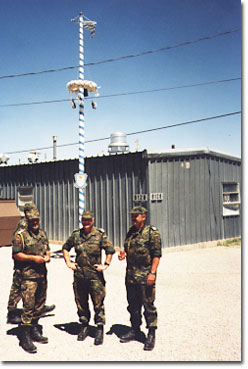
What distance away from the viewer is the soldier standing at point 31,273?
15.5ft

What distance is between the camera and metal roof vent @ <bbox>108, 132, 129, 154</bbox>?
53.0ft

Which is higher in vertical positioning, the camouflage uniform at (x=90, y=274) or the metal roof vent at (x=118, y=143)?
the metal roof vent at (x=118, y=143)

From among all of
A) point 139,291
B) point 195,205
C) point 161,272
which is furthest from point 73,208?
point 139,291

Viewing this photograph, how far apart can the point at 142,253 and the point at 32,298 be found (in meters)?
1.67

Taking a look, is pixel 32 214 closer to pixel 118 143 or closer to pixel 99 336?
pixel 99 336

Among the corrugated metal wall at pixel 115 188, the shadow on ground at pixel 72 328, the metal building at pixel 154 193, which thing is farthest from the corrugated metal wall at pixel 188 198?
the shadow on ground at pixel 72 328

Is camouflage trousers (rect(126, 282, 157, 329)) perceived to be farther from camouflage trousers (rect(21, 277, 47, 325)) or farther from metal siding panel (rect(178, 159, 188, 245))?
metal siding panel (rect(178, 159, 188, 245))

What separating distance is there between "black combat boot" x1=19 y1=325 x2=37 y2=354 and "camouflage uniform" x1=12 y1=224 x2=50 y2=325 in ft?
0.28

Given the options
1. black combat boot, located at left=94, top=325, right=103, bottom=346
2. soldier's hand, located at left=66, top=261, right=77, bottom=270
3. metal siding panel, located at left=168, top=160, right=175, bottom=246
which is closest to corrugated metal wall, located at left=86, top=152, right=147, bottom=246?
metal siding panel, located at left=168, top=160, right=175, bottom=246

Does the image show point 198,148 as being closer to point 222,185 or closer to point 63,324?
point 222,185

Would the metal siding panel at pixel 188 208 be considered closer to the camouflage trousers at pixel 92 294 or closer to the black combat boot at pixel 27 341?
the camouflage trousers at pixel 92 294

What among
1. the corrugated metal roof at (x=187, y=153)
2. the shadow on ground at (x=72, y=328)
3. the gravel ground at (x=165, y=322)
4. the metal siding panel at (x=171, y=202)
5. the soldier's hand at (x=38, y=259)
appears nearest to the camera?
the gravel ground at (x=165, y=322)

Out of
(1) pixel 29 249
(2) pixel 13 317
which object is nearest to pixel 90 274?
(1) pixel 29 249

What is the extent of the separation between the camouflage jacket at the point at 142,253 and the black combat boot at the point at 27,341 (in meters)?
1.56
